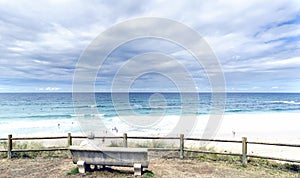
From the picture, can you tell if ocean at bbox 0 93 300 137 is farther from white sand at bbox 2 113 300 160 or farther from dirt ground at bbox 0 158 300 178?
dirt ground at bbox 0 158 300 178

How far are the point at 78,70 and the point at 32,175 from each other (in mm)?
4181

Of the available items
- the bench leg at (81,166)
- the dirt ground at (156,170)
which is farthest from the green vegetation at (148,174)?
the bench leg at (81,166)

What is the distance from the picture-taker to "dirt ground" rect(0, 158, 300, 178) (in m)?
5.81

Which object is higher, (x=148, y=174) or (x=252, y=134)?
(x=148, y=174)

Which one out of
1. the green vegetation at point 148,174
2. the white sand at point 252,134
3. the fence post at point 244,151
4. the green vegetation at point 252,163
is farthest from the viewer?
the white sand at point 252,134

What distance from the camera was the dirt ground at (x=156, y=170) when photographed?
5812 millimetres

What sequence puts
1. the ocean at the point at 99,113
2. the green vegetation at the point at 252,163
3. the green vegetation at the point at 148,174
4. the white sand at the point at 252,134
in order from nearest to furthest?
the green vegetation at the point at 148,174 < the green vegetation at the point at 252,163 < the white sand at the point at 252,134 < the ocean at the point at 99,113

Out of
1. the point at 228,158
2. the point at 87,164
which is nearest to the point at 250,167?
the point at 228,158

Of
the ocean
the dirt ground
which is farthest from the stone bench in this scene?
the ocean

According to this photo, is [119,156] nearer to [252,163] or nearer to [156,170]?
[156,170]

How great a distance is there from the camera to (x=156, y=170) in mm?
6188

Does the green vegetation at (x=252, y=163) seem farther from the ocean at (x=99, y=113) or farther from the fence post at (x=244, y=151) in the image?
the ocean at (x=99, y=113)

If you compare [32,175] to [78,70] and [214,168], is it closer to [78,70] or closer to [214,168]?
[78,70]

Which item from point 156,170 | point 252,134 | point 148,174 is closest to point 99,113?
point 252,134
